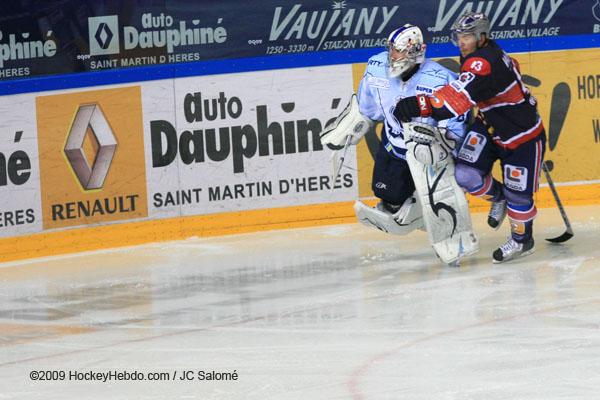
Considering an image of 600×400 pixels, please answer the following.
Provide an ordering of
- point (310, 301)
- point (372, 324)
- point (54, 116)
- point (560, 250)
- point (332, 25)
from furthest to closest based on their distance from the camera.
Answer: point (332, 25), point (54, 116), point (560, 250), point (310, 301), point (372, 324)

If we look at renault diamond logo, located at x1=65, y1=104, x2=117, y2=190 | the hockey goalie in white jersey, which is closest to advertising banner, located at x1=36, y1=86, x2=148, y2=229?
renault diamond logo, located at x1=65, y1=104, x2=117, y2=190

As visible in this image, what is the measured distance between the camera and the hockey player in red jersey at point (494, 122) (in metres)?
6.72

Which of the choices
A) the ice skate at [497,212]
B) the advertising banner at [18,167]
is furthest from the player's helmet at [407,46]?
the advertising banner at [18,167]

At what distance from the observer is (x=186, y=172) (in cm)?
863

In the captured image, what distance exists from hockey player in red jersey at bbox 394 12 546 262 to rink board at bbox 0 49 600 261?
1.72 metres

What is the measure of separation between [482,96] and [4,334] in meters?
2.63

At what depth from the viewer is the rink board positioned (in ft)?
27.2

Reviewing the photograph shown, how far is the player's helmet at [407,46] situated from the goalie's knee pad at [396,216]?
2.55ft

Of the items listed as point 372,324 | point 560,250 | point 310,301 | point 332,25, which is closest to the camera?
point 372,324

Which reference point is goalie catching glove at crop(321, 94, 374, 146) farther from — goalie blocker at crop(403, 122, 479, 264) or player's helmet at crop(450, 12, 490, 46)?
player's helmet at crop(450, 12, 490, 46)

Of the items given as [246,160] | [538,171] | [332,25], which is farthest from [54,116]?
[538,171]

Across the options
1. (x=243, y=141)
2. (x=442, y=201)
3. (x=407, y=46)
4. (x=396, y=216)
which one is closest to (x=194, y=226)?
(x=243, y=141)

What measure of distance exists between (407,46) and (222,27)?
218 cm

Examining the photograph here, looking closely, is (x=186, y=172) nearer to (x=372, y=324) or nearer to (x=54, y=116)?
(x=54, y=116)
